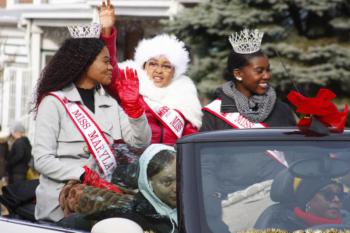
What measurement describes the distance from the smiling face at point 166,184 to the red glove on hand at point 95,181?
2.40ft

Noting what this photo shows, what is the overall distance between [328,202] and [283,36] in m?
12.9

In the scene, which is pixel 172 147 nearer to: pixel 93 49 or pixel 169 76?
pixel 93 49

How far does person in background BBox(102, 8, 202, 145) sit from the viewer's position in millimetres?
7215

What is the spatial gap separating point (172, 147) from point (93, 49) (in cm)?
147

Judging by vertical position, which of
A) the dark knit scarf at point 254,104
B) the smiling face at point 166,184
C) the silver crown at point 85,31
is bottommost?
the smiling face at point 166,184

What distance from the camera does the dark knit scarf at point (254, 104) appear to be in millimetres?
6828

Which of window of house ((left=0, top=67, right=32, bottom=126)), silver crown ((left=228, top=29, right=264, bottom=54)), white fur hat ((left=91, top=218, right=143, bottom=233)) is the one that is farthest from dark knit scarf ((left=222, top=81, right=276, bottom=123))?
window of house ((left=0, top=67, right=32, bottom=126))

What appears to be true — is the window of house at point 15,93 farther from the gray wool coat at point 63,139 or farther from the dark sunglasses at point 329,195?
the dark sunglasses at point 329,195

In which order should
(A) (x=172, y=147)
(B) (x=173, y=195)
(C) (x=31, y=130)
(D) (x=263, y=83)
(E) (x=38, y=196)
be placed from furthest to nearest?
(C) (x=31, y=130) < (D) (x=263, y=83) < (E) (x=38, y=196) < (A) (x=172, y=147) < (B) (x=173, y=195)

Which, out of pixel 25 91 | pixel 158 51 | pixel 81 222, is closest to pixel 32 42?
pixel 25 91

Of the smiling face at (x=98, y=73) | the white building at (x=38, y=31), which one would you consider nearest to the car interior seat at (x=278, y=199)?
the smiling face at (x=98, y=73)

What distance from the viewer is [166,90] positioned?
7.32 meters

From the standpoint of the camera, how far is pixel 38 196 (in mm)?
6027

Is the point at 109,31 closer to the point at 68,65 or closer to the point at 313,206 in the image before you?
the point at 68,65
